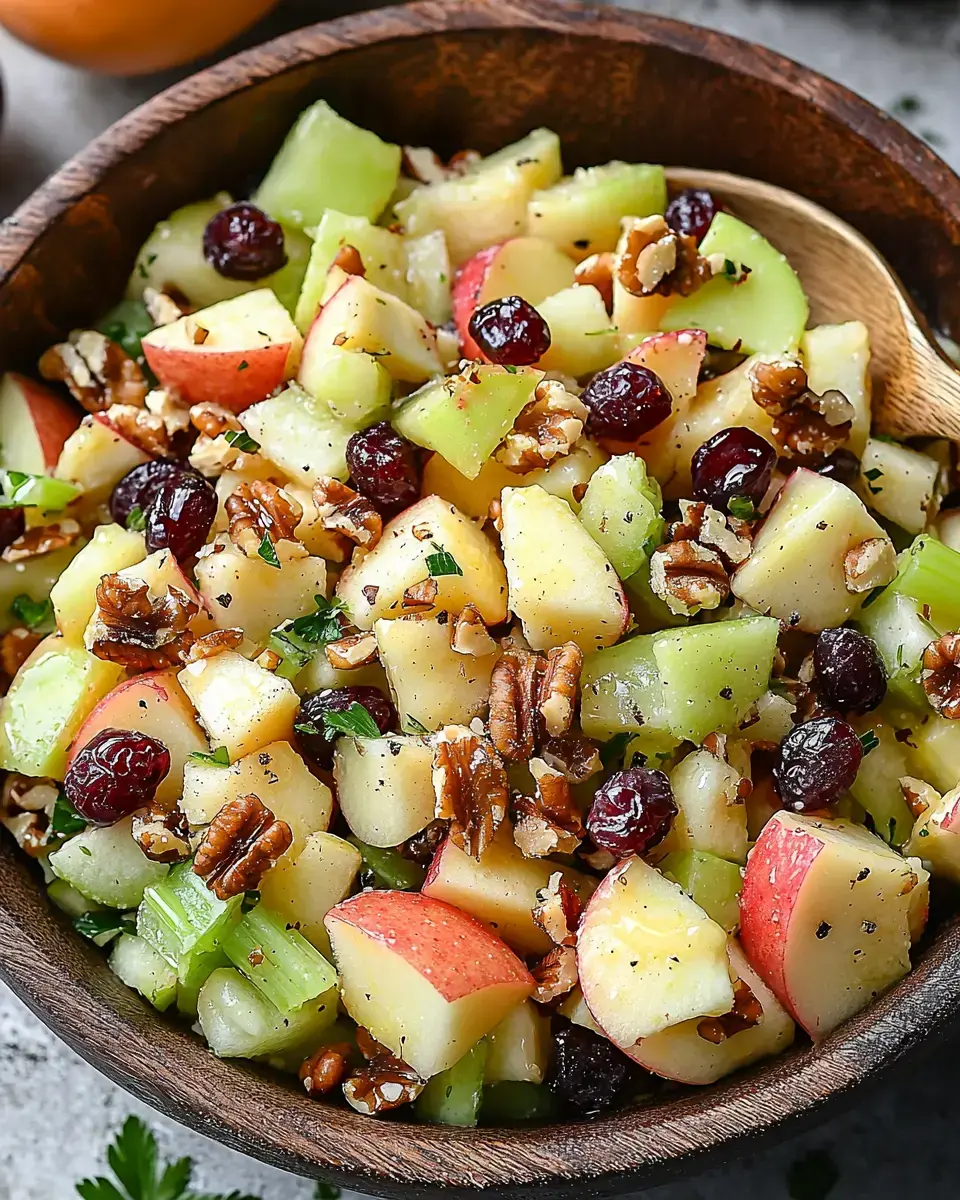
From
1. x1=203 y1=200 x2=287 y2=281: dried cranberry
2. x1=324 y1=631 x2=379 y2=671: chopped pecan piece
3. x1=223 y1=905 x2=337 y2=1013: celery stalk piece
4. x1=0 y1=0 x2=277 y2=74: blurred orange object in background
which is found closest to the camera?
x1=223 y1=905 x2=337 y2=1013: celery stalk piece

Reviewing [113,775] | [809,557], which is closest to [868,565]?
[809,557]

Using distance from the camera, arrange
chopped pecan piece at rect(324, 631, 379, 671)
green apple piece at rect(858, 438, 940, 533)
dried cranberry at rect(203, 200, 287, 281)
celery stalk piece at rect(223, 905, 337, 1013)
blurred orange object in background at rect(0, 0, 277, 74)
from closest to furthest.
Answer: celery stalk piece at rect(223, 905, 337, 1013) < chopped pecan piece at rect(324, 631, 379, 671) < green apple piece at rect(858, 438, 940, 533) < dried cranberry at rect(203, 200, 287, 281) < blurred orange object in background at rect(0, 0, 277, 74)

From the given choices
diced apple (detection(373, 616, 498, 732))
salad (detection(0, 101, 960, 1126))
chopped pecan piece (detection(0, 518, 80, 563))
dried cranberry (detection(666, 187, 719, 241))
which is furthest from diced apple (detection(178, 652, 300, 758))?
dried cranberry (detection(666, 187, 719, 241))

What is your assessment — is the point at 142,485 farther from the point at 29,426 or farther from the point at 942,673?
the point at 942,673

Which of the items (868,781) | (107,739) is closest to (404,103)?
(107,739)

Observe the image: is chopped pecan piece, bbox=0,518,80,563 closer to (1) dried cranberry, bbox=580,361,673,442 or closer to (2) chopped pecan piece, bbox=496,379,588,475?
(2) chopped pecan piece, bbox=496,379,588,475

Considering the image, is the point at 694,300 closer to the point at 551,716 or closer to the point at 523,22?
the point at 523,22
